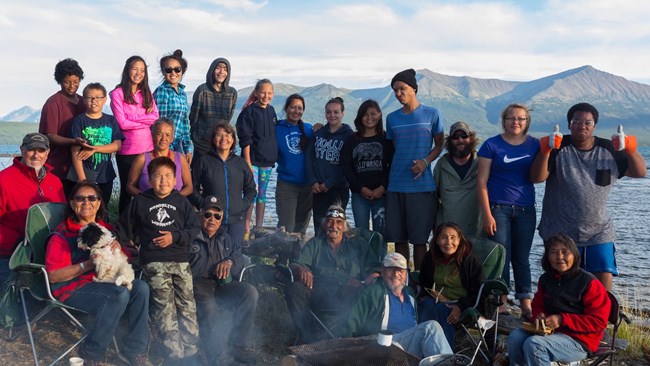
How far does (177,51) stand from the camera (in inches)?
235

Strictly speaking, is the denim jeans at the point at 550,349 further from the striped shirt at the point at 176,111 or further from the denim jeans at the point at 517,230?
the striped shirt at the point at 176,111

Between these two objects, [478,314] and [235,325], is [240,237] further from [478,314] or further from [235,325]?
[478,314]

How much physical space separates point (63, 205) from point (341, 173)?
8.74 feet

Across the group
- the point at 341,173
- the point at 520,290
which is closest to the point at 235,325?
the point at 341,173

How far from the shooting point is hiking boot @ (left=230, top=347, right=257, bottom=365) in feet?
14.1

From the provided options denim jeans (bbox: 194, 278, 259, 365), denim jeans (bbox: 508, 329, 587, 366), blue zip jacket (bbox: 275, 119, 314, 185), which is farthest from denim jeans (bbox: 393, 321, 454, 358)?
blue zip jacket (bbox: 275, 119, 314, 185)

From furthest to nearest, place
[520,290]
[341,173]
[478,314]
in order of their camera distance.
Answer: [341,173] → [520,290] → [478,314]

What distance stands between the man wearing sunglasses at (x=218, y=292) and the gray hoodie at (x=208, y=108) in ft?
5.07

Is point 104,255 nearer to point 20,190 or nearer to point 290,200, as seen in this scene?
point 20,190

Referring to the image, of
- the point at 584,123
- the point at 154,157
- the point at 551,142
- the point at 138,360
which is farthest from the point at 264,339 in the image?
the point at 584,123

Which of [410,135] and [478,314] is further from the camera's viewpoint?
[410,135]

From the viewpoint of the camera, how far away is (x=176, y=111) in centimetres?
573

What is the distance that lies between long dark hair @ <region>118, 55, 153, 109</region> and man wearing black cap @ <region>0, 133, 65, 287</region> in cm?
97

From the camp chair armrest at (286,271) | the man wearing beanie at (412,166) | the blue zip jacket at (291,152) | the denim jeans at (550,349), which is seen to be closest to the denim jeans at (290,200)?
the blue zip jacket at (291,152)
